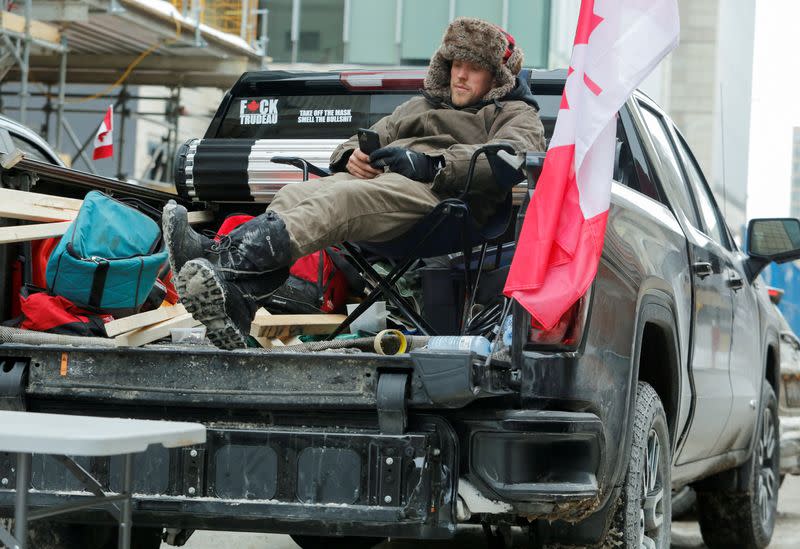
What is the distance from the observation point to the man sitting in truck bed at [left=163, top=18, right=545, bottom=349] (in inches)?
151

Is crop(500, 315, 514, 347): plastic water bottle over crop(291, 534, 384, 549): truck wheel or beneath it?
over

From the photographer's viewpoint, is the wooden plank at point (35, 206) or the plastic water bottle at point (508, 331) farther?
the wooden plank at point (35, 206)

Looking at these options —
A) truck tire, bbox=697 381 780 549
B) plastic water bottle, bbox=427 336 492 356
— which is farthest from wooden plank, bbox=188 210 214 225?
truck tire, bbox=697 381 780 549

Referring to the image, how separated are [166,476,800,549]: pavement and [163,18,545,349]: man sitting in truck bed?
1926mm

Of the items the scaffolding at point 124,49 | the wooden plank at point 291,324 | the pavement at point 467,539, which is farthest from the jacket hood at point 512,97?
the scaffolding at point 124,49

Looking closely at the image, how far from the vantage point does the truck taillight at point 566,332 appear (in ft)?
11.3

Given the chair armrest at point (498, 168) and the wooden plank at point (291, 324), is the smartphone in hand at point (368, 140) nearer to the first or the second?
the chair armrest at point (498, 168)

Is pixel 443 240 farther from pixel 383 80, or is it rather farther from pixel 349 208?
pixel 383 80

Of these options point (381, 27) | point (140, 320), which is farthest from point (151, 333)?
point (381, 27)

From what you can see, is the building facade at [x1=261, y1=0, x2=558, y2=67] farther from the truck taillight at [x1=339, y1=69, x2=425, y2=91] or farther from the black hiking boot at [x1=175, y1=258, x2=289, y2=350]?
the black hiking boot at [x1=175, y1=258, x2=289, y2=350]

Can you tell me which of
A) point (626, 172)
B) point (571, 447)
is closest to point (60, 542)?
point (571, 447)

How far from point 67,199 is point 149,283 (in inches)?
18.8

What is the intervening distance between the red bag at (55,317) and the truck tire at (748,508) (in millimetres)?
3353

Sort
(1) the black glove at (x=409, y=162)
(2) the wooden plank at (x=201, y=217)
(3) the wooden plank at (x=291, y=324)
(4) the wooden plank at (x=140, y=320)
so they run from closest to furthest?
(4) the wooden plank at (x=140, y=320), (1) the black glove at (x=409, y=162), (3) the wooden plank at (x=291, y=324), (2) the wooden plank at (x=201, y=217)
